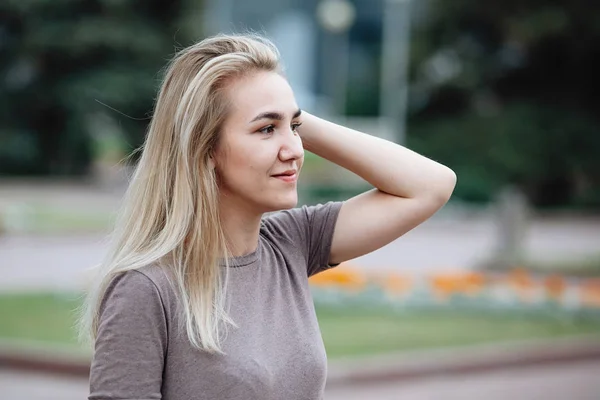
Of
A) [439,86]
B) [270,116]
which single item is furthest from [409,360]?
[439,86]

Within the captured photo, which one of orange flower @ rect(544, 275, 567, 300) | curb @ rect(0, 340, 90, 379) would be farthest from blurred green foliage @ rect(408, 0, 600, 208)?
curb @ rect(0, 340, 90, 379)

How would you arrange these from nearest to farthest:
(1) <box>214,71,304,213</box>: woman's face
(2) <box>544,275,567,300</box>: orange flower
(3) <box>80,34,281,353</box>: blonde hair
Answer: (3) <box>80,34,281,353</box>: blonde hair → (1) <box>214,71,304,213</box>: woman's face → (2) <box>544,275,567,300</box>: orange flower

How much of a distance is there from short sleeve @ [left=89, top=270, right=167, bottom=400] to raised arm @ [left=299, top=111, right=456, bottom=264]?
700 millimetres

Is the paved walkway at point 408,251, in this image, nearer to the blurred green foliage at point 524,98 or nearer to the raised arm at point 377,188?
the blurred green foliage at point 524,98

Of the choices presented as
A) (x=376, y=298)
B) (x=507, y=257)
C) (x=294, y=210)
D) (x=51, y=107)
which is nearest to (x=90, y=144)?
(x=51, y=107)

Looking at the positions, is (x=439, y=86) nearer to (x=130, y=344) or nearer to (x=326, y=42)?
(x=326, y=42)

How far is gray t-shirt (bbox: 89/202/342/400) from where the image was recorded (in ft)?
6.77

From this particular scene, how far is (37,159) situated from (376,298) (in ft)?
95.1

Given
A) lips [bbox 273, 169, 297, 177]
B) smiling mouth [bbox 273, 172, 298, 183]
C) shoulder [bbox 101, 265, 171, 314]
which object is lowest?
shoulder [bbox 101, 265, 171, 314]

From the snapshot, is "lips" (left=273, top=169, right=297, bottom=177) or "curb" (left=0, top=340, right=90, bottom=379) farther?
"curb" (left=0, top=340, right=90, bottom=379)

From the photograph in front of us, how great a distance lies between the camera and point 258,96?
7.70 feet

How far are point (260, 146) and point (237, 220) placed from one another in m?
0.20

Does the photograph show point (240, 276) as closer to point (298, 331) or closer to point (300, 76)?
point (298, 331)

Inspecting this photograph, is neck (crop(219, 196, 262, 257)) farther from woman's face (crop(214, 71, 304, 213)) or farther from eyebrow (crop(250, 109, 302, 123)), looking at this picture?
eyebrow (crop(250, 109, 302, 123))
